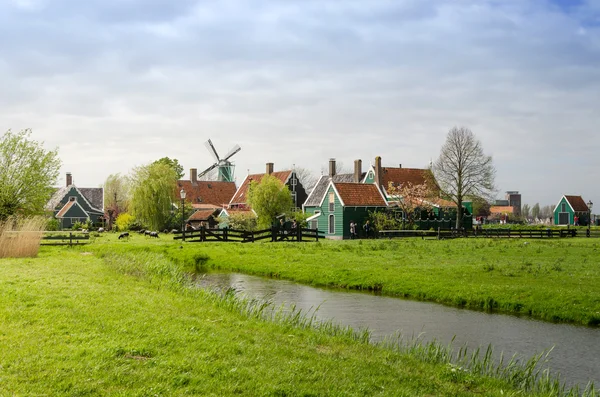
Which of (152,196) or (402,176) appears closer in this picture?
(152,196)

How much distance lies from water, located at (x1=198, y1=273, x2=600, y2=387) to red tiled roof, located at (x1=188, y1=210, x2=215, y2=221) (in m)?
51.0

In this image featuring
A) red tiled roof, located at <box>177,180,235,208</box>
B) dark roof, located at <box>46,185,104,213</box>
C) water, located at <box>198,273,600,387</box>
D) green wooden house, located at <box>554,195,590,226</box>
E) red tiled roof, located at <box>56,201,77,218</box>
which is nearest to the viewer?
water, located at <box>198,273,600,387</box>

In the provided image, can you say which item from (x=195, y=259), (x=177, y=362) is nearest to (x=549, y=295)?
(x=177, y=362)

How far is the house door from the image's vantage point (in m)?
95.7

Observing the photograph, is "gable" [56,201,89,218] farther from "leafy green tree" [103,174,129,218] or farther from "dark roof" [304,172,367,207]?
"dark roof" [304,172,367,207]

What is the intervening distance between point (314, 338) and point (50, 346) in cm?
484

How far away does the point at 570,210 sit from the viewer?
310ft

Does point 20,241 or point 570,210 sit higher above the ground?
point 570,210

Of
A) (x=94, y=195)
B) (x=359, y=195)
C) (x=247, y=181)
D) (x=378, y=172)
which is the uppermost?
(x=378, y=172)

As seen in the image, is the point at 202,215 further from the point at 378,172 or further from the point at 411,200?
the point at 411,200

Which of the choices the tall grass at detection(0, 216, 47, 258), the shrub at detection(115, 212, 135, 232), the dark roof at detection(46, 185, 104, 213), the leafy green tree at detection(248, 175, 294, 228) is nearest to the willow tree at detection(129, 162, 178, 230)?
the shrub at detection(115, 212, 135, 232)

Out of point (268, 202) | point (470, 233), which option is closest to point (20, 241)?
point (268, 202)

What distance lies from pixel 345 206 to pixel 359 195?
2572 mm

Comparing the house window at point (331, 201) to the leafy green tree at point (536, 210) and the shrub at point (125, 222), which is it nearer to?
the shrub at point (125, 222)
